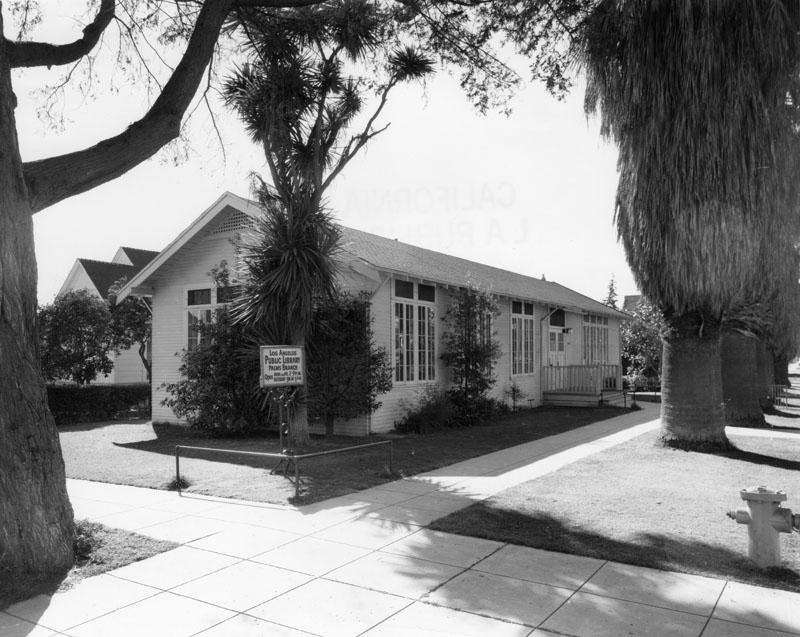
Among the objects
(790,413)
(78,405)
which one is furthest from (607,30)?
(78,405)

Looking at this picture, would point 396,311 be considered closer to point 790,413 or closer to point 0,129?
point 0,129

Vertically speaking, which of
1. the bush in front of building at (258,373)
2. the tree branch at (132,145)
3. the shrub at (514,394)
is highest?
the tree branch at (132,145)

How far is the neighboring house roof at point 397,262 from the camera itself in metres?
14.7

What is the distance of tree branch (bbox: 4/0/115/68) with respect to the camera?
269 inches

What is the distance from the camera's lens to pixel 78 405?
19.5 m

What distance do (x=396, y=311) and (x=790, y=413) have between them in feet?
44.0

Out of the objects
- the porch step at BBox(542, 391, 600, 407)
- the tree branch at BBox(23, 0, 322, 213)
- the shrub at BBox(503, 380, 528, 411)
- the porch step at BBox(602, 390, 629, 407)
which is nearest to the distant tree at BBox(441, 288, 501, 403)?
the shrub at BBox(503, 380, 528, 411)

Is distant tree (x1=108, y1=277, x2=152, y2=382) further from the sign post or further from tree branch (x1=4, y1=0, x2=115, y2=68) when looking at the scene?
tree branch (x1=4, y1=0, x2=115, y2=68)

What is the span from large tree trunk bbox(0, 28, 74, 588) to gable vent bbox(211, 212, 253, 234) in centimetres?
1009

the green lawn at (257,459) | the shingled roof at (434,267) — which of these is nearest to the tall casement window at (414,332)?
the shingled roof at (434,267)

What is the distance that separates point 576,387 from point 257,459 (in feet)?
45.8

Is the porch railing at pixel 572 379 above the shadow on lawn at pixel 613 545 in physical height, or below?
above

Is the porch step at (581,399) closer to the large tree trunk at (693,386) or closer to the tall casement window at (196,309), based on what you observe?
the large tree trunk at (693,386)

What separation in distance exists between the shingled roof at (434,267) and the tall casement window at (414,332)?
0.59 meters
